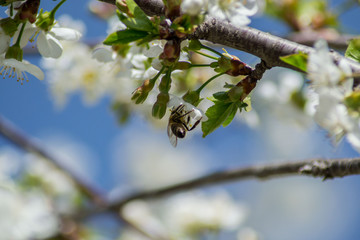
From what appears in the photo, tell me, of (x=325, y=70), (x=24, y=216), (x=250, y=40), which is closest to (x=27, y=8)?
(x=250, y=40)

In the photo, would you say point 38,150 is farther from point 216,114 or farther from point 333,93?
point 333,93

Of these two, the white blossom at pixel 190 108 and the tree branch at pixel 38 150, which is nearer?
the white blossom at pixel 190 108

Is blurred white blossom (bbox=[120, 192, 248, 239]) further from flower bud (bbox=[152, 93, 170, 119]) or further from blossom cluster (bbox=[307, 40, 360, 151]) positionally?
blossom cluster (bbox=[307, 40, 360, 151])

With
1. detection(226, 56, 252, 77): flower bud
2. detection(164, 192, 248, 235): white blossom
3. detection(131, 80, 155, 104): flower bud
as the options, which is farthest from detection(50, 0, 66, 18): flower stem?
detection(164, 192, 248, 235): white blossom

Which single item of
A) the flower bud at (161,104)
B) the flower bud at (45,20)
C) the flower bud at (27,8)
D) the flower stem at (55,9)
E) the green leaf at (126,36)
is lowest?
the flower bud at (161,104)

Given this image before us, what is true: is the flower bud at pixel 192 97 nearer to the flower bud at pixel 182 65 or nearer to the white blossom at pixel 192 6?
the flower bud at pixel 182 65

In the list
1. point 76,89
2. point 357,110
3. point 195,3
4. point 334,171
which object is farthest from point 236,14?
point 76,89

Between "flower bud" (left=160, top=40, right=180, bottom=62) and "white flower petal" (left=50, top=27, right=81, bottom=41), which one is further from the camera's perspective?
"white flower petal" (left=50, top=27, right=81, bottom=41)

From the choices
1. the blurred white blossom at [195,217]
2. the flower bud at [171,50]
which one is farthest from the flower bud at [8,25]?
the blurred white blossom at [195,217]
